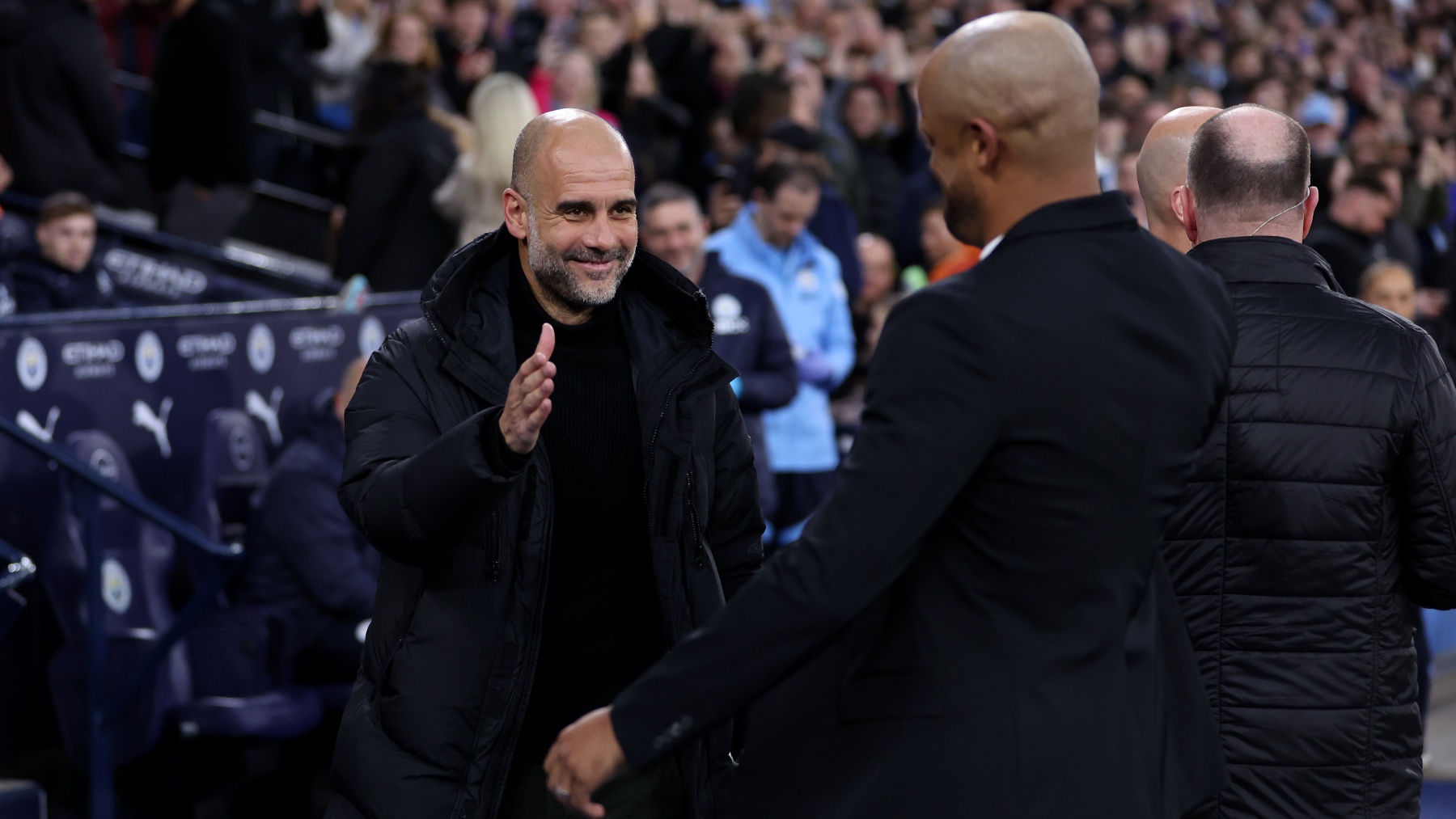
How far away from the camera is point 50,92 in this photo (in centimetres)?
830

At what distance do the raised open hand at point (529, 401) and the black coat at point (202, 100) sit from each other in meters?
6.74

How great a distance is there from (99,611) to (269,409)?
1.53 m

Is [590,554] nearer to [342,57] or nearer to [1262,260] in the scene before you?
[1262,260]

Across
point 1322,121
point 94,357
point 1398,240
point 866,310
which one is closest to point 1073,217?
point 94,357

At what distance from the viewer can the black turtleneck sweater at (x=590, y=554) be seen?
9.70 feet

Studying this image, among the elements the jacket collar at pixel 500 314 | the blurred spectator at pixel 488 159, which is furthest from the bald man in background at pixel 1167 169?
the blurred spectator at pixel 488 159

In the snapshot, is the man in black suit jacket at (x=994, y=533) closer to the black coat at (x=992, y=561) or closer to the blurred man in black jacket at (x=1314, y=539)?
the black coat at (x=992, y=561)

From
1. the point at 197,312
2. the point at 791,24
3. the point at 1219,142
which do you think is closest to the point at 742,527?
the point at 1219,142

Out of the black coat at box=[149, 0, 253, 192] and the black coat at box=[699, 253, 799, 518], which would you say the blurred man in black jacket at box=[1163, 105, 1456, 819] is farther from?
the black coat at box=[149, 0, 253, 192]

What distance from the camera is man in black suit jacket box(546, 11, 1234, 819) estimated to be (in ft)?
6.82

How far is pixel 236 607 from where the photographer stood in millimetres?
5965

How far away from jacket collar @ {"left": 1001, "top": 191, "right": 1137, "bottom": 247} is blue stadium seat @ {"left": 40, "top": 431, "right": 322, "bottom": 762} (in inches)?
162

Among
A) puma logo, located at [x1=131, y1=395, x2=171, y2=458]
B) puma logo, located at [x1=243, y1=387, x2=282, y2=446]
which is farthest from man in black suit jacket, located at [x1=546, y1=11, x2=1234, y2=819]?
puma logo, located at [x1=243, y1=387, x2=282, y2=446]

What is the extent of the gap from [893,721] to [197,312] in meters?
5.05
